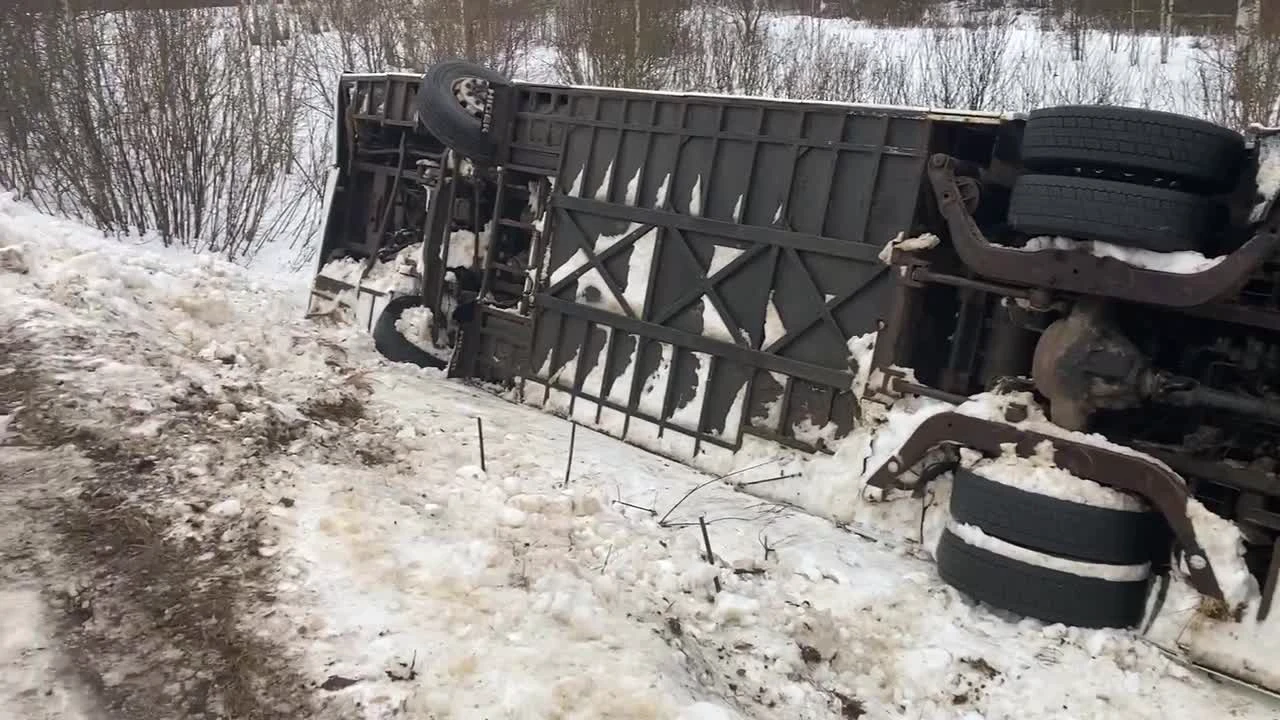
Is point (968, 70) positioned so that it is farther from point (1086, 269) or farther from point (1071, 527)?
point (1071, 527)

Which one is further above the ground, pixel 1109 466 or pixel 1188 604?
pixel 1109 466

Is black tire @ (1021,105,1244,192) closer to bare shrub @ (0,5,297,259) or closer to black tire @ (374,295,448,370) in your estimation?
black tire @ (374,295,448,370)

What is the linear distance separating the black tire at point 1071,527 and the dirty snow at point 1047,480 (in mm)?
29

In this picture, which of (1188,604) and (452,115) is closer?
(1188,604)

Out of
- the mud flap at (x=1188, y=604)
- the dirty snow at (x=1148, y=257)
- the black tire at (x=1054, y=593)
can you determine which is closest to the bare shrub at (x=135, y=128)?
the dirty snow at (x=1148, y=257)

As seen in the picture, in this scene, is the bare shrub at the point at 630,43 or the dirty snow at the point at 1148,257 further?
the bare shrub at the point at 630,43

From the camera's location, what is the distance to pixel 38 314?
5996 millimetres

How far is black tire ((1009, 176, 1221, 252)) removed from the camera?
3844mm

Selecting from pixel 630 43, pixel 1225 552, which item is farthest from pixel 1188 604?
pixel 630 43

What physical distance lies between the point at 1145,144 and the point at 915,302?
1558mm

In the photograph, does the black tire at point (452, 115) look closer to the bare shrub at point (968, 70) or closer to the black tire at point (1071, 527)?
the black tire at point (1071, 527)

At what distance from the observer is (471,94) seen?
24.6ft

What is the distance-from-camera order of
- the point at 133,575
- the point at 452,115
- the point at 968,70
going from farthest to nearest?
the point at 968,70
the point at 452,115
the point at 133,575

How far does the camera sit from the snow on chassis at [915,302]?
3.90 meters
